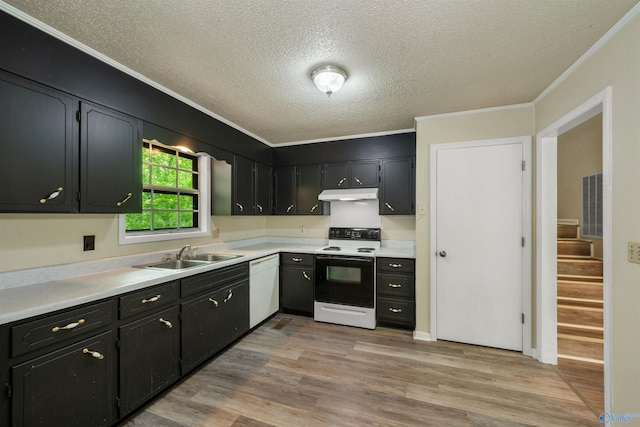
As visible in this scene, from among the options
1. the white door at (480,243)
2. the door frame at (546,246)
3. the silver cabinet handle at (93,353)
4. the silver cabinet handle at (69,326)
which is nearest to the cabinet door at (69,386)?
the silver cabinet handle at (93,353)

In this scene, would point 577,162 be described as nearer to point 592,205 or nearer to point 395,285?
point 592,205

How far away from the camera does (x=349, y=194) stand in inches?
141

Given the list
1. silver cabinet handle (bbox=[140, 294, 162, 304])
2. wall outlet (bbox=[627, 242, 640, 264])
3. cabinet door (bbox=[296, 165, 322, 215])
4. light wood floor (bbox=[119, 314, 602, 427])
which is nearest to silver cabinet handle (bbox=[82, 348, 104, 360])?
silver cabinet handle (bbox=[140, 294, 162, 304])

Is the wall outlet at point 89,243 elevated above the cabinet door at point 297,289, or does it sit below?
above

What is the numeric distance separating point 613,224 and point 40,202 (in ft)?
11.2

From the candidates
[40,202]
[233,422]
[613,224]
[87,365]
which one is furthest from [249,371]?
[613,224]

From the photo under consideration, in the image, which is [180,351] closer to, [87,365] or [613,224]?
[87,365]

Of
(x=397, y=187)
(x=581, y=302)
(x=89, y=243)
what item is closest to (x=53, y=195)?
(x=89, y=243)

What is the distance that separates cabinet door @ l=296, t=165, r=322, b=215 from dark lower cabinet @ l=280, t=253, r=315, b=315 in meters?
0.72

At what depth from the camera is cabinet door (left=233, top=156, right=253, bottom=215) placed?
3.28m

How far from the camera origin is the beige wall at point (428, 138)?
272cm

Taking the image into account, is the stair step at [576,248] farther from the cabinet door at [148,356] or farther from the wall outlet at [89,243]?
the wall outlet at [89,243]

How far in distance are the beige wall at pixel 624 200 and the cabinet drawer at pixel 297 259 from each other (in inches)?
107

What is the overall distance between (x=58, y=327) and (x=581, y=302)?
4808 millimetres
